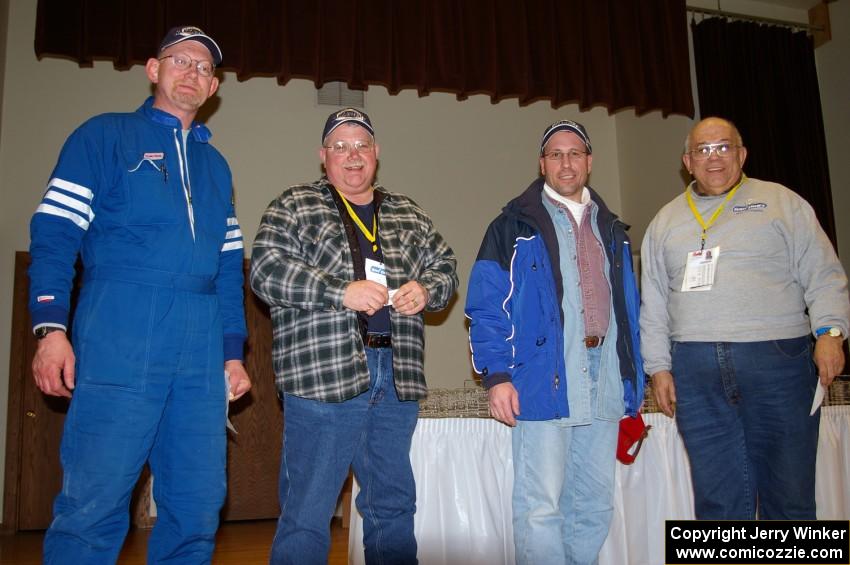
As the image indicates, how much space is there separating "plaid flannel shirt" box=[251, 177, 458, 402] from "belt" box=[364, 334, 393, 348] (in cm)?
2

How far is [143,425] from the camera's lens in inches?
66.9

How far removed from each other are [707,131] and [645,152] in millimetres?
3325

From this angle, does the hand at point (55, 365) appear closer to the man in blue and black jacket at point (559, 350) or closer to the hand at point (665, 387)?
the man in blue and black jacket at point (559, 350)

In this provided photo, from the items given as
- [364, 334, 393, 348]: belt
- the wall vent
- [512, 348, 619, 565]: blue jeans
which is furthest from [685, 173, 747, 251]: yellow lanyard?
the wall vent

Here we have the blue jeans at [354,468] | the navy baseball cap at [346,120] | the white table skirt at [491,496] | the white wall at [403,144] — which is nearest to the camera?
the blue jeans at [354,468]

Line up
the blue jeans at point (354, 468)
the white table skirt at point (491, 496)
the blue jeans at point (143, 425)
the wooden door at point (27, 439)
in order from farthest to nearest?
the wooden door at point (27, 439) → the white table skirt at point (491, 496) → the blue jeans at point (354, 468) → the blue jeans at point (143, 425)

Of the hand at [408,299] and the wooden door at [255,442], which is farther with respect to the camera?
the wooden door at [255,442]

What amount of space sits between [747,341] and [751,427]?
11.6 inches

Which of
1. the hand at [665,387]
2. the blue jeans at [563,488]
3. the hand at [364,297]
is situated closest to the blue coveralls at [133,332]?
the hand at [364,297]

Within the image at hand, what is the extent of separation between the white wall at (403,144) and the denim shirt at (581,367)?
317cm

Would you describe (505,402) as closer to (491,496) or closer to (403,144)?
(491,496)

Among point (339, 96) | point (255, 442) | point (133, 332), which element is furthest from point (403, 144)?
point (133, 332)

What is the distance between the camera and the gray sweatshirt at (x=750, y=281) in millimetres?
2236

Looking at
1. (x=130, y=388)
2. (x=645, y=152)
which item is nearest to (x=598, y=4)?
(x=645, y=152)
